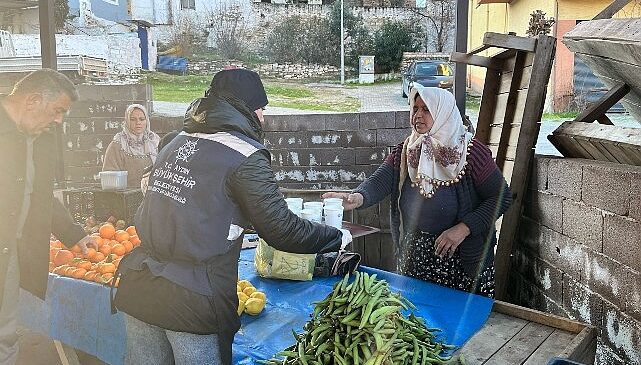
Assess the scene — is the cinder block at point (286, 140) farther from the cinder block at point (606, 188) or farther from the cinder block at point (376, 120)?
the cinder block at point (606, 188)

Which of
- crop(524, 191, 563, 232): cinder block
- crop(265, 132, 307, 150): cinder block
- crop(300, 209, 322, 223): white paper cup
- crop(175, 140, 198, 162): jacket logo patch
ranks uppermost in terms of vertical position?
crop(175, 140, 198, 162): jacket logo patch

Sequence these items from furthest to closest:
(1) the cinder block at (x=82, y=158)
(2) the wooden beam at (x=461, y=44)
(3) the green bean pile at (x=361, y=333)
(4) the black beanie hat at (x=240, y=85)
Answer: (1) the cinder block at (x=82, y=158) < (2) the wooden beam at (x=461, y=44) < (4) the black beanie hat at (x=240, y=85) < (3) the green bean pile at (x=361, y=333)

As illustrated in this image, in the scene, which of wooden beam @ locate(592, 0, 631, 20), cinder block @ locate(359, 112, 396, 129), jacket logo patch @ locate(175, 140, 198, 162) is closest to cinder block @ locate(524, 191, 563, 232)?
wooden beam @ locate(592, 0, 631, 20)

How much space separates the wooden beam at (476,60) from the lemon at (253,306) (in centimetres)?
271

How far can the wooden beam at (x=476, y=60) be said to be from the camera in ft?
14.4

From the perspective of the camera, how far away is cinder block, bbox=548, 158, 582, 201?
323cm

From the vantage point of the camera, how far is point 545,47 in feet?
12.1

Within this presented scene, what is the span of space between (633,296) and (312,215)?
1.50 meters

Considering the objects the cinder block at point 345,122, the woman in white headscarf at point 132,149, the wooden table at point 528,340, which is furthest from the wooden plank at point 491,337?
the cinder block at point 345,122

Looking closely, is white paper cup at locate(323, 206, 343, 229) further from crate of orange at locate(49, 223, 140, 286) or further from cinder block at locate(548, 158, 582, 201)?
cinder block at locate(548, 158, 582, 201)

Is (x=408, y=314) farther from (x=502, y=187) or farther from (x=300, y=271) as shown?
(x=502, y=187)

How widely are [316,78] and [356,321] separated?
9309 millimetres

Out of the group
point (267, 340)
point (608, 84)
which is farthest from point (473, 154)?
point (267, 340)

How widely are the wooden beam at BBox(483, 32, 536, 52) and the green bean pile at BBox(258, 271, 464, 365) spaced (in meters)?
2.49
